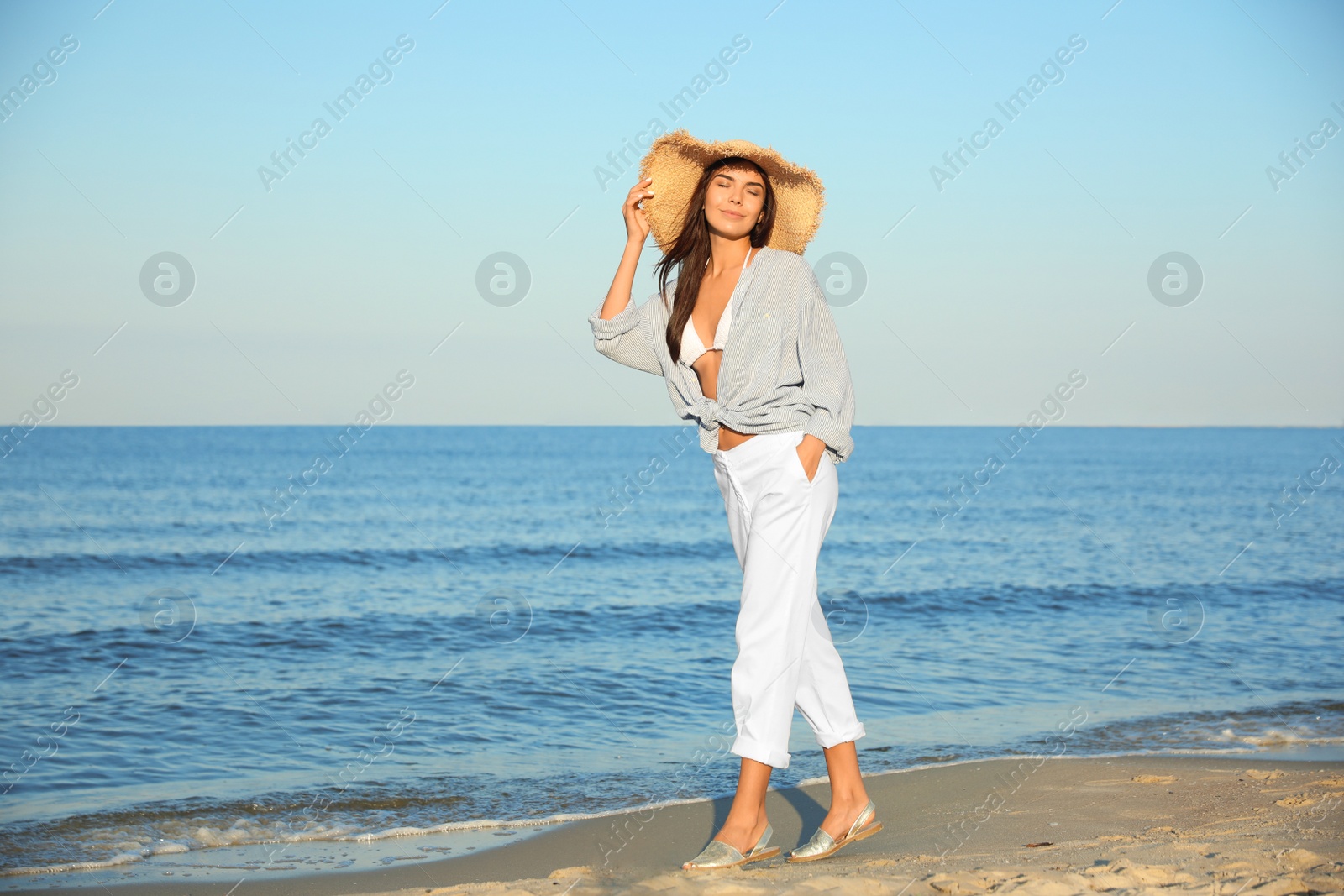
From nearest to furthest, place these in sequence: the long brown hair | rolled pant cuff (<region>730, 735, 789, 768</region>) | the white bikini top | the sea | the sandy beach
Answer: the sandy beach < rolled pant cuff (<region>730, 735, 789, 768</region>) < the white bikini top < the long brown hair < the sea

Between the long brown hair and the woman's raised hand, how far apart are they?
0.40 feet

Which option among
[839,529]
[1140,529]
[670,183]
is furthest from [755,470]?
[1140,529]

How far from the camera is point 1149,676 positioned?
8031 mm

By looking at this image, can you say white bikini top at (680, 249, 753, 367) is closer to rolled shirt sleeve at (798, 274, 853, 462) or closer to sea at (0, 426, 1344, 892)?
rolled shirt sleeve at (798, 274, 853, 462)

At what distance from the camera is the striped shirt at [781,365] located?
307cm

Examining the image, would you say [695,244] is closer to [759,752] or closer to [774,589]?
[774,589]

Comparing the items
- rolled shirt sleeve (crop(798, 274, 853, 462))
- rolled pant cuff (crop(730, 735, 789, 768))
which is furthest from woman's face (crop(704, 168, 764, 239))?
rolled pant cuff (crop(730, 735, 789, 768))

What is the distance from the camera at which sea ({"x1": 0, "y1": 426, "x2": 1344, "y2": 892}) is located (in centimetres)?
486

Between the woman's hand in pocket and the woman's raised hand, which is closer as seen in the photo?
the woman's hand in pocket

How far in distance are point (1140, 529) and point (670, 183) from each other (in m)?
21.8

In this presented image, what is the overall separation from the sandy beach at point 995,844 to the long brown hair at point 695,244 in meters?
1.69

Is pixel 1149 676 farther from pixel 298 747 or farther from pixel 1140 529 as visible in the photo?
pixel 1140 529

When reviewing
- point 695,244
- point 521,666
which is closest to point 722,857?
point 695,244

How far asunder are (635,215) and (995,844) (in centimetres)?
257
